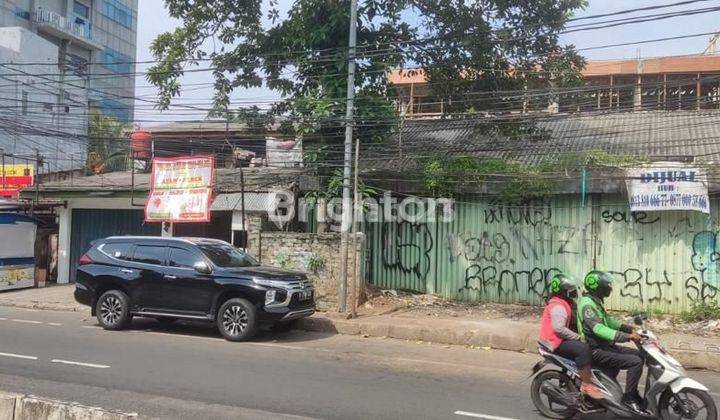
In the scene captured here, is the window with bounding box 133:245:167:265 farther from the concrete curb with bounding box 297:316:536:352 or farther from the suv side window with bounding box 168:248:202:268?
the concrete curb with bounding box 297:316:536:352

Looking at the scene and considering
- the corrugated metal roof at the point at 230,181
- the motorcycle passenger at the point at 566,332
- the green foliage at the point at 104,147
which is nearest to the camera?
the motorcycle passenger at the point at 566,332

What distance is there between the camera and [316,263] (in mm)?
14141

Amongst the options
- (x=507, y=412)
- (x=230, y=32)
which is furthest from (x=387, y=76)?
(x=507, y=412)

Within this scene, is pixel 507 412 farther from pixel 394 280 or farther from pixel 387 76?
pixel 387 76

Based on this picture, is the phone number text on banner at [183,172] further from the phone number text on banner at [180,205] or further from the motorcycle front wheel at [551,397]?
the motorcycle front wheel at [551,397]

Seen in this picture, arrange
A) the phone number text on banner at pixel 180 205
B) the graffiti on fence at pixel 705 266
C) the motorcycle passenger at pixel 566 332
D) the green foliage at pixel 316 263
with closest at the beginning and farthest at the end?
the motorcycle passenger at pixel 566 332, the graffiti on fence at pixel 705 266, the green foliage at pixel 316 263, the phone number text on banner at pixel 180 205

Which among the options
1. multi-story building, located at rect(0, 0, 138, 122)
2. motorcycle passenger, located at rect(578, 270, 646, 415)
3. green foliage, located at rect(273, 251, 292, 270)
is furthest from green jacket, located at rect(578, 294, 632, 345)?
multi-story building, located at rect(0, 0, 138, 122)

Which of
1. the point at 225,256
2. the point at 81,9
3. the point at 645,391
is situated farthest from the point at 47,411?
the point at 81,9

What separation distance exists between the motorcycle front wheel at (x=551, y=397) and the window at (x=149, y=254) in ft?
25.3

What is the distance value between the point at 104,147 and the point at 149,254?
2250 centimetres

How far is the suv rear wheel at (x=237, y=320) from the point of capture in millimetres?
10547

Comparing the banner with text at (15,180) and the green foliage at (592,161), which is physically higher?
the green foliage at (592,161)

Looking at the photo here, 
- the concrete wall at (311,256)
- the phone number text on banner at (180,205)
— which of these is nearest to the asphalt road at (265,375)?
the concrete wall at (311,256)

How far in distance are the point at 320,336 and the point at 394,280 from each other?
387cm
